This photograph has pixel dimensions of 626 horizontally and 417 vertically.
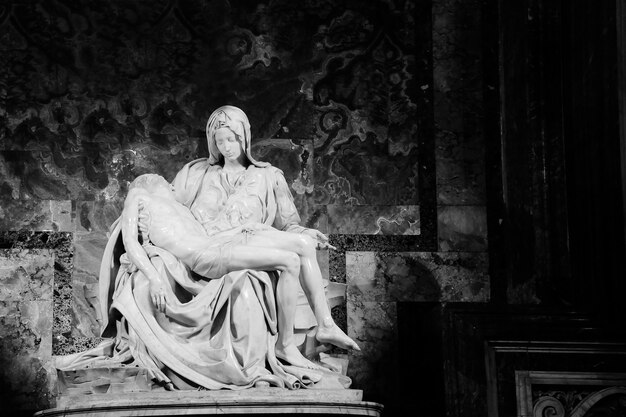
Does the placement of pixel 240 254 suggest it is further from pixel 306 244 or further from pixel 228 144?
pixel 228 144

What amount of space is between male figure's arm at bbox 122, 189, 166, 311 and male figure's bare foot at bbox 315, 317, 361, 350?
2.40 feet

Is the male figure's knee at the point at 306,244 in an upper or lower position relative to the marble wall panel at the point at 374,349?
upper

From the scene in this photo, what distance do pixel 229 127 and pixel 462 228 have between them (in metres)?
1.50

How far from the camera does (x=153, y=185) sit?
6.98m

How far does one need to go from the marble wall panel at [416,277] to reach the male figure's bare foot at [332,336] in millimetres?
1143

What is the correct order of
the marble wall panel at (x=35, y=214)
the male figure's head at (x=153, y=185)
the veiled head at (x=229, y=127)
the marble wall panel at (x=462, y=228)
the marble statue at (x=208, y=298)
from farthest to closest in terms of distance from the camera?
1. the marble wall panel at (x=462, y=228)
2. the marble wall panel at (x=35, y=214)
3. the veiled head at (x=229, y=127)
4. the male figure's head at (x=153, y=185)
5. the marble statue at (x=208, y=298)

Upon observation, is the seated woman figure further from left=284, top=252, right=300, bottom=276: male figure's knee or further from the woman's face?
the woman's face

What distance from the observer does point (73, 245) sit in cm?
761

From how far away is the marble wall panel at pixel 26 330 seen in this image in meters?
7.36

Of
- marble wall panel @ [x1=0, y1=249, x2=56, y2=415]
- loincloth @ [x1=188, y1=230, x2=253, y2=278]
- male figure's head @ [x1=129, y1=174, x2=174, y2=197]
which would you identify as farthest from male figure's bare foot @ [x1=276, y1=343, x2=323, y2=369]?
marble wall panel @ [x1=0, y1=249, x2=56, y2=415]

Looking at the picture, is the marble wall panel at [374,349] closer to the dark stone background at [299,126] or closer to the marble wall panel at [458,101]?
the dark stone background at [299,126]

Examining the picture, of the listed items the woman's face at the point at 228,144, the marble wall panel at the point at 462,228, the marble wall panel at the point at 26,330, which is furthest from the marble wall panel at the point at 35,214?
the marble wall panel at the point at 462,228

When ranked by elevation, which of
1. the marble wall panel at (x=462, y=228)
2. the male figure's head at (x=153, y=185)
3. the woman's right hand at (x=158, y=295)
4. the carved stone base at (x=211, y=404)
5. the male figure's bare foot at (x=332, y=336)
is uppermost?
the male figure's head at (x=153, y=185)

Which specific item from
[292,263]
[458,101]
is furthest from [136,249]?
[458,101]
